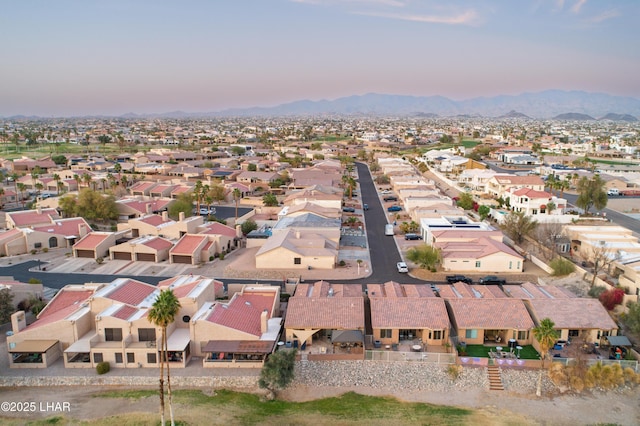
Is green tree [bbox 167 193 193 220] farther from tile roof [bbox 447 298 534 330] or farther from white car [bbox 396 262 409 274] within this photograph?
tile roof [bbox 447 298 534 330]

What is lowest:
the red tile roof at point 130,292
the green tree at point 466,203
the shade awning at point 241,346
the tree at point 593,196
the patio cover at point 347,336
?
the shade awning at point 241,346

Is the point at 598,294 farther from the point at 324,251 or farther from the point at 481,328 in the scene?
the point at 324,251

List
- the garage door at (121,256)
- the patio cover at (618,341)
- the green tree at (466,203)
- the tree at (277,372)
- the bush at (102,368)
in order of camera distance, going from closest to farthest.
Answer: the tree at (277,372)
the bush at (102,368)
the patio cover at (618,341)
the garage door at (121,256)
the green tree at (466,203)

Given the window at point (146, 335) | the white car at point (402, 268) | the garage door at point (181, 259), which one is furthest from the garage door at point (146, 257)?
the white car at point (402, 268)

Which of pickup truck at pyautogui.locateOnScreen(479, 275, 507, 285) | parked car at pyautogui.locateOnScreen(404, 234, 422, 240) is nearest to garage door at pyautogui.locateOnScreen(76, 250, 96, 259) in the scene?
parked car at pyautogui.locateOnScreen(404, 234, 422, 240)

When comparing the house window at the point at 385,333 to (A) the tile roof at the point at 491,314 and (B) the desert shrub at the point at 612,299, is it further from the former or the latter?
(B) the desert shrub at the point at 612,299

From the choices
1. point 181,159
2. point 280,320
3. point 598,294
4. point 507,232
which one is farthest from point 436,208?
point 181,159
